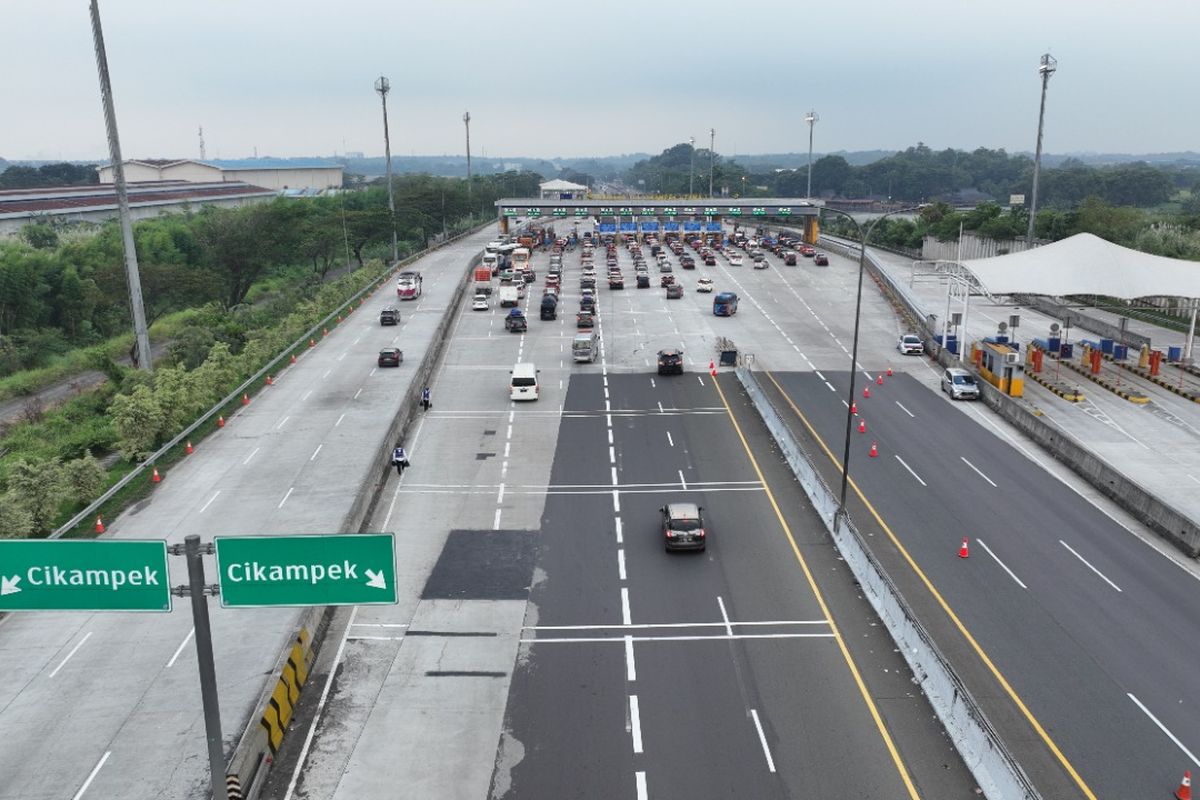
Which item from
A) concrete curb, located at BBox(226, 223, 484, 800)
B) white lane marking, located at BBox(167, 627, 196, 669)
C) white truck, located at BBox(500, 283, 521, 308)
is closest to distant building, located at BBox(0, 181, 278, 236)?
white truck, located at BBox(500, 283, 521, 308)

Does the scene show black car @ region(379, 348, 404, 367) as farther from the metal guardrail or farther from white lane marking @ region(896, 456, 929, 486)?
white lane marking @ region(896, 456, 929, 486)

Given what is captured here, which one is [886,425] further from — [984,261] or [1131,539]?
[984,261]

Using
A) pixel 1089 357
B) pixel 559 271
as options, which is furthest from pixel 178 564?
pixel 559 271

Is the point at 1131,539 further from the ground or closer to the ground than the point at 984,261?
closer to the ground

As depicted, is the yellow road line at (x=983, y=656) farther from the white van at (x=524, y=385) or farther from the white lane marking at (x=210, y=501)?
the white lane marking at (x=210, y=501)

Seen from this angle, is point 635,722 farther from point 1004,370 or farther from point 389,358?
point 389,358

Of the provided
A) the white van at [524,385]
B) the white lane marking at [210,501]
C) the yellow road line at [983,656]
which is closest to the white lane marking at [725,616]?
the yellow road line at [983,656]

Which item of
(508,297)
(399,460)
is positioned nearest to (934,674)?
(399,460)
